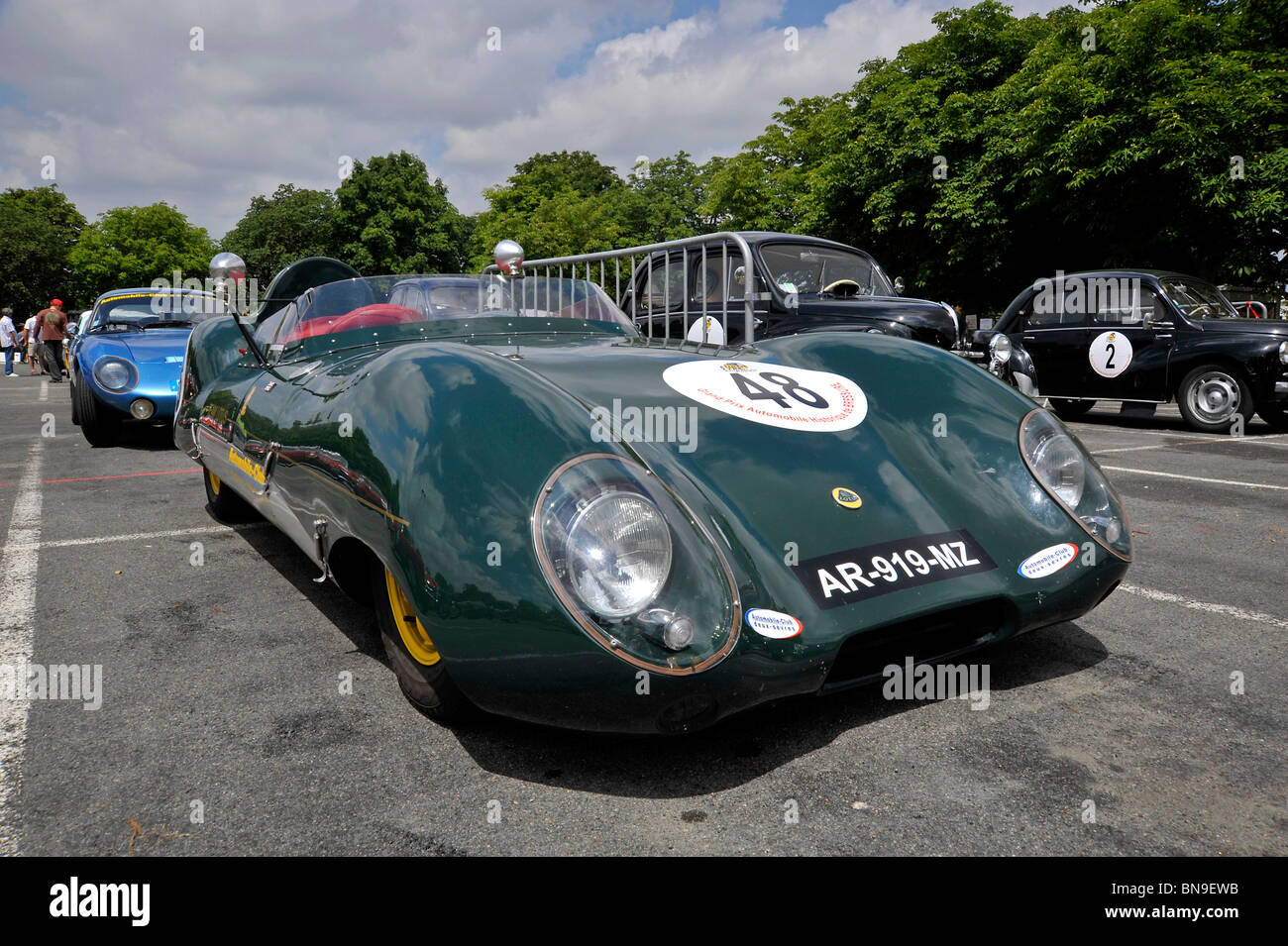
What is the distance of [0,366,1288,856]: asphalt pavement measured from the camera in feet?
5.61

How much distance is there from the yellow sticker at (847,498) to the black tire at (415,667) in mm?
1040

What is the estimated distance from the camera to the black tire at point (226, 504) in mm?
4465

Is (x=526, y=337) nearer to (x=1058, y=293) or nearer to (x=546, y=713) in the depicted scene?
(x=546, y=713)

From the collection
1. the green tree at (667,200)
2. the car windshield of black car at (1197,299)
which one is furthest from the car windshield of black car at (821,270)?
the green tree at (667,200)

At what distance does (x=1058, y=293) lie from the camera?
9.42 metres

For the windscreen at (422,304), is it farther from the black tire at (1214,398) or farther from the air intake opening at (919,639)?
the black tire at (1214,398)

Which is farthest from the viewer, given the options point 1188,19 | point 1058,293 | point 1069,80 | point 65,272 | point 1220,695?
point 65,272

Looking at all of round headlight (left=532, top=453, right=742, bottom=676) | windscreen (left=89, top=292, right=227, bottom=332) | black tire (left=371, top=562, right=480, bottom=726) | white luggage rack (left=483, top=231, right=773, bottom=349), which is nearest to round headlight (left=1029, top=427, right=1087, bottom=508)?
round headlight (left=532, top=453, right=742, bottom=676)

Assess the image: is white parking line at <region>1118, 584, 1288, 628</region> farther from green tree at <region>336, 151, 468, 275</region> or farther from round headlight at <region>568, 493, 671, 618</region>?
green tree at <region>336, 151, 468, 275</region>

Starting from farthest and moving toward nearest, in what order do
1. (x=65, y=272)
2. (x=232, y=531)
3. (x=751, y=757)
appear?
1. (x=65, y=272)
2. (x=232, y=531)
3. (x=751, y=757)

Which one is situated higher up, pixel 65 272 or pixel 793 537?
pixel 65 272

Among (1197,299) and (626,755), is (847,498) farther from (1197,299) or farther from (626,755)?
(1197,299)
